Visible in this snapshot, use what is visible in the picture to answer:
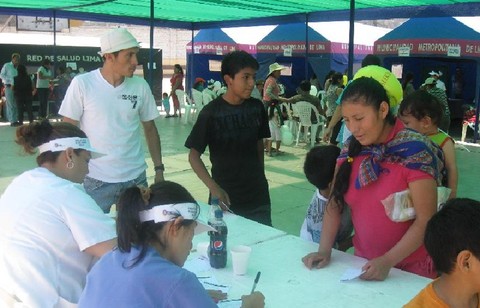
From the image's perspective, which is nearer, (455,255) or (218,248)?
(455,255)

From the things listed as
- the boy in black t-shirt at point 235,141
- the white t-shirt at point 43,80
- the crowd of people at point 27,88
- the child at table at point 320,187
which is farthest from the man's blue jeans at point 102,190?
the white t-shirt at point 43,80

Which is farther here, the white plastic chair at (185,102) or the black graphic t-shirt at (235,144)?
the white plastic chair at (185,102)

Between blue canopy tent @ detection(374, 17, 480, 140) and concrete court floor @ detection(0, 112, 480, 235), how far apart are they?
209 cm

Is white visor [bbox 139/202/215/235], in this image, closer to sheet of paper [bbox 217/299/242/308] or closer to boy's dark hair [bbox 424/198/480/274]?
sheet of paper [bbox 217/299/242/308]

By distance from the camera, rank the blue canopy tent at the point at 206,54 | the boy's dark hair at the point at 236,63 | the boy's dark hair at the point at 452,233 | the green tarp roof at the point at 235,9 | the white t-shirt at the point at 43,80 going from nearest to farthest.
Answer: the boy's dark hair at the point at 452,233 → the boy's dark hair at the point at 236,63 → the green tarp roof at the point at 235,9 → the white t-shirt at the point at 43,80 → the blue canopy tent at the point at 206,54

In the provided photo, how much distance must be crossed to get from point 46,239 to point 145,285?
602 mm

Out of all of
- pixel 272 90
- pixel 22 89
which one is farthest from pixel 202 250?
pixel 22 89

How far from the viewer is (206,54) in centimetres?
1567

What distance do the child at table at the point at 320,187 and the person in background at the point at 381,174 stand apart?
32cm

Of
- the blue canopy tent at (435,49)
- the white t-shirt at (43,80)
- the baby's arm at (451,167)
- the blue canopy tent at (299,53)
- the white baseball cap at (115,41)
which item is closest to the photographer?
the baby's arm at (451,167)

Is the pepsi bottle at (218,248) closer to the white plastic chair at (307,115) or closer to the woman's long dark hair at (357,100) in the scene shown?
the woman's long dark hair at (357,100)

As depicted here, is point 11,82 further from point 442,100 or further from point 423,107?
point 423,107

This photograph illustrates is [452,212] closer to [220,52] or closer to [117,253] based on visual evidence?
[117,253]

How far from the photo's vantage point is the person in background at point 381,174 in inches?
70.4
